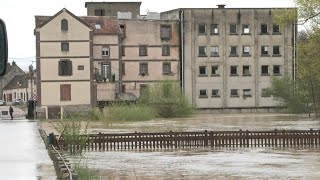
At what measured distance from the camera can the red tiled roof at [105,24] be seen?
86.5 meters

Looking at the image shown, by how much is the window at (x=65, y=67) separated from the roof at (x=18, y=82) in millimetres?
62614

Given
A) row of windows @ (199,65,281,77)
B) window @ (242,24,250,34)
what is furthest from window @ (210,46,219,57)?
window @ (242,24,250,34)

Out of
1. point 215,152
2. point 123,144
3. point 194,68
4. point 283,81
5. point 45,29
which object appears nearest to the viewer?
point 215,152

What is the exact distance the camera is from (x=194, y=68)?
309ft

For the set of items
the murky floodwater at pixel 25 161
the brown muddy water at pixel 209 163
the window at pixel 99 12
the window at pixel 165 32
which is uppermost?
the window at pixel 99 12

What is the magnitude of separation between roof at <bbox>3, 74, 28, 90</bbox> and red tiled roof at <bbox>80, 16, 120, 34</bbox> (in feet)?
187

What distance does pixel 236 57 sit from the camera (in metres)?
A: 95.1

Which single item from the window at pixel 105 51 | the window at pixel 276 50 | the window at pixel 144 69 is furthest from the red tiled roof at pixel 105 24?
the window at pixel 276 50

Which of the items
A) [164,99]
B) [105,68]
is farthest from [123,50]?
[164,99]

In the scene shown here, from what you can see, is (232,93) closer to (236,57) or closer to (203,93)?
(203,93)

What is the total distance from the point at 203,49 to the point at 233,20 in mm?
5690

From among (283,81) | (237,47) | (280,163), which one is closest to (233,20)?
Result: (237,47)

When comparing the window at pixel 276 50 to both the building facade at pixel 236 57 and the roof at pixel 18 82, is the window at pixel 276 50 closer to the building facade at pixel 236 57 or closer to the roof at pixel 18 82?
the building facade at pixel 236 57

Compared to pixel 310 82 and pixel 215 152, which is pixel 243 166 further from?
pixel 310 82
